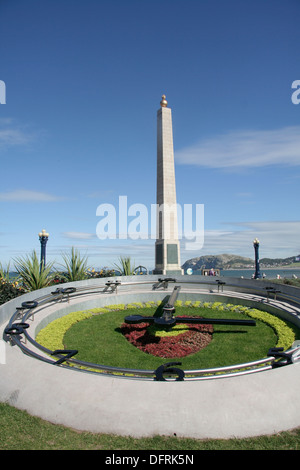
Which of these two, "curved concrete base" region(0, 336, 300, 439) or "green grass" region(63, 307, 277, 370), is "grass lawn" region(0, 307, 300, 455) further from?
"curved concrete base" region(0, 336, 300, 439)

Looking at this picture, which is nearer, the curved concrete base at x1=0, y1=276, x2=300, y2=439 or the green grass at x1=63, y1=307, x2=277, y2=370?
the curved concrete base at x1=0, y1=276, x2=300, y2=439

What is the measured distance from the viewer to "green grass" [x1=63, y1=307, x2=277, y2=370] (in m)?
8.20

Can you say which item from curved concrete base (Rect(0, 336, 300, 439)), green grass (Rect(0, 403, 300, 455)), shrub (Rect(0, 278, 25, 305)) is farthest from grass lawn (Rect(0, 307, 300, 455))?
shrub (Rect(0, 278, 25, 305))

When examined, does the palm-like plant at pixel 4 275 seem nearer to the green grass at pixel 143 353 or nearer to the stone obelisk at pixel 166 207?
the green grass at pixel 143 353

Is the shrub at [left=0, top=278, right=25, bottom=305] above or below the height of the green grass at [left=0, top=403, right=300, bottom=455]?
above

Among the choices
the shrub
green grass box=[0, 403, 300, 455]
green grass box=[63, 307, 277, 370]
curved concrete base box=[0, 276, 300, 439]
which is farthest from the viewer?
the shrub

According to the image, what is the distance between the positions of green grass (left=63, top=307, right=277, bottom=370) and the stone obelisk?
10924mm

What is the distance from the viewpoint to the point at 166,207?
75.5 feet

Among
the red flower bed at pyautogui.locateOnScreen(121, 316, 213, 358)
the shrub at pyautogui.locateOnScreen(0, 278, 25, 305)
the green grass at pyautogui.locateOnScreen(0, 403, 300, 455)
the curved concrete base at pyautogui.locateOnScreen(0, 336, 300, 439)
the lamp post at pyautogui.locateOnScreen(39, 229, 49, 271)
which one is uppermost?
the lamp post at pyautogui.locateOnScreen(39, 229, 49, 271)

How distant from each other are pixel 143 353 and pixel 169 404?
484 centimetres

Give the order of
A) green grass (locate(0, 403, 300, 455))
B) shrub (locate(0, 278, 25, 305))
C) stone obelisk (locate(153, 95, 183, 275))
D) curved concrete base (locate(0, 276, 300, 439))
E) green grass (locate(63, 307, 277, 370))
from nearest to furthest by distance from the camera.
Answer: green grass (locate(0, 403, 300, 455)) < curved concrete base (locate(0, 276, 300, 439)) < green grass (locate(63, 307, 277, 370)) < shrub (locate(0, 278, 25, 305)) < stone obelisk (locate(153, 95, 183, 275))

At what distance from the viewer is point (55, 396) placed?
186 inches

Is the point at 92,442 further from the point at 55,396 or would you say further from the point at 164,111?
the point at 164,111
